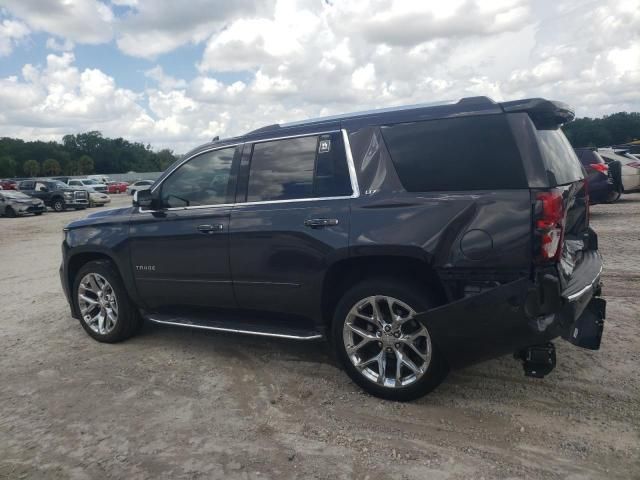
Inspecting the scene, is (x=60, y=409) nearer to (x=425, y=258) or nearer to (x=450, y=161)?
(x=425, y=258)

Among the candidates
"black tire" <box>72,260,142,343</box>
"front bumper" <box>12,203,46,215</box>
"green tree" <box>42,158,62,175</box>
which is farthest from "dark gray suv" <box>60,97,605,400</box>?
"green tree" <box>42,158,62,175</box>

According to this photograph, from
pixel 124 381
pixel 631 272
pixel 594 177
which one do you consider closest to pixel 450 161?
pixel 124 381

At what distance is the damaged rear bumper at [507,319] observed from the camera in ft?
9.90

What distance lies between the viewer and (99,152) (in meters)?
128

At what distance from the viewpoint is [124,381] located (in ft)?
13.8

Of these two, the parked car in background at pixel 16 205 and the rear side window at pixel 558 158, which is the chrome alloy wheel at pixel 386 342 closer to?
the rear side window at pixel 558 158

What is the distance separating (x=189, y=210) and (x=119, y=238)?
0.91 metres

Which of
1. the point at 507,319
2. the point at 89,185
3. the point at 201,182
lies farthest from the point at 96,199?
the point at 507,319

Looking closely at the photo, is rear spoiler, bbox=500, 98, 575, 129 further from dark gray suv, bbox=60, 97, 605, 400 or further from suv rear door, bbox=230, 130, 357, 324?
suv rear door, bbox=230, 130, 357, 324

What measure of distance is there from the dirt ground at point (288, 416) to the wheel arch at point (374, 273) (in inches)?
28.0

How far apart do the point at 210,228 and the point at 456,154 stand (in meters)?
2.07

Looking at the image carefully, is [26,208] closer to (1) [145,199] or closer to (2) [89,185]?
(2) [89,185]

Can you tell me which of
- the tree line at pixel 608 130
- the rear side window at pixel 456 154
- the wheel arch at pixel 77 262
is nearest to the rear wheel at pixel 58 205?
the wheel arch at pixel 77 262

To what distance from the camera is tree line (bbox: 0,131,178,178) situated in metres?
101
